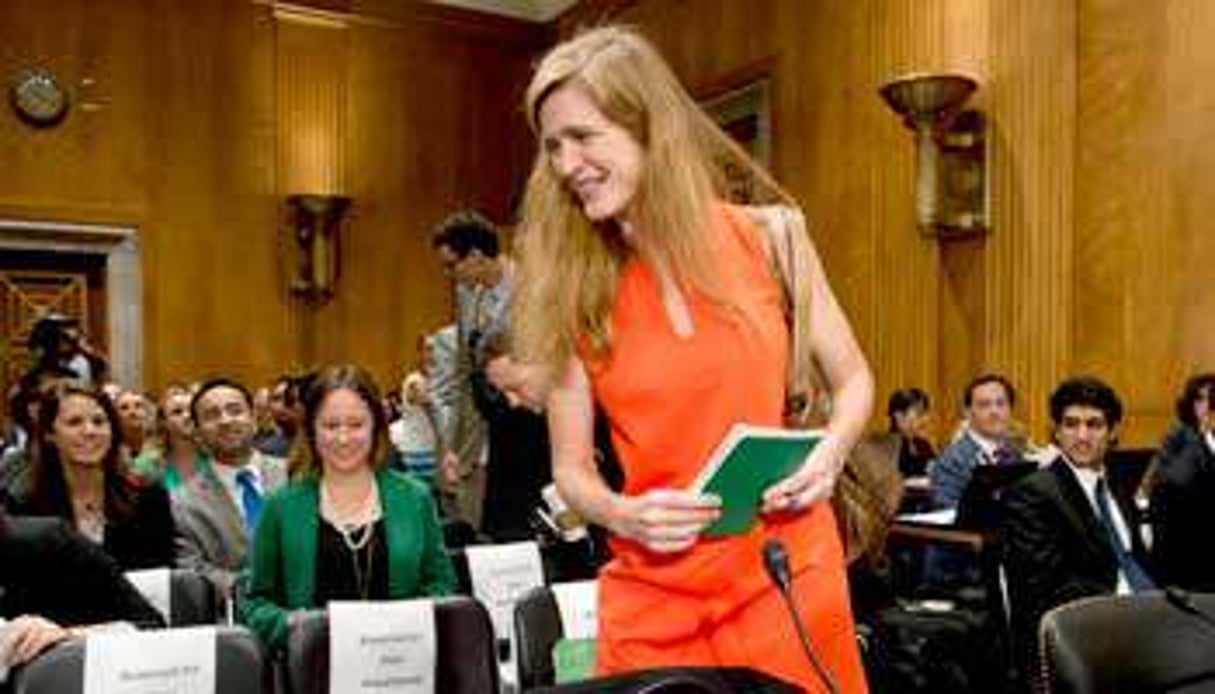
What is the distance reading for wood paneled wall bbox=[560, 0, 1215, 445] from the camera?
18.3ft

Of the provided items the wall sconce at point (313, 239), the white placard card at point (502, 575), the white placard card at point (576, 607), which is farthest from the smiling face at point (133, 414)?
the wall sconce at point (313, 239)

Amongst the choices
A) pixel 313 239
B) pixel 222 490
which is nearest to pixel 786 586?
pixel 222 490

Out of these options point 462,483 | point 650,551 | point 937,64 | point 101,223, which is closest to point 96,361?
point 462,483

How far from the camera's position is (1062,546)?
359 cm

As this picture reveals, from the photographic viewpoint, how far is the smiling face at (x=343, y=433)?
3.18 m

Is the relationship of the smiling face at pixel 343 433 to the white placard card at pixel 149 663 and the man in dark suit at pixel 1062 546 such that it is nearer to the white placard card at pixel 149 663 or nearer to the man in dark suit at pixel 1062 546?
the white placard card at pixel 149 663

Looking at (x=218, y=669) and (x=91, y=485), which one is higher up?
(x=91, y=485)

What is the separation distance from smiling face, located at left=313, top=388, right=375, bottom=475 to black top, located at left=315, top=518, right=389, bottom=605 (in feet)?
0.51

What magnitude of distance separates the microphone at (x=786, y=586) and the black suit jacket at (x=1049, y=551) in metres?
2.64

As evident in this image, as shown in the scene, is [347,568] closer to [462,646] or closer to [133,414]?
[462,646]

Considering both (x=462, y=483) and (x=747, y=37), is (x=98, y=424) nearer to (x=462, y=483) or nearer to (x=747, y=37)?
(x=462, y=483)

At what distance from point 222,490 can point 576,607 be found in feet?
6.18

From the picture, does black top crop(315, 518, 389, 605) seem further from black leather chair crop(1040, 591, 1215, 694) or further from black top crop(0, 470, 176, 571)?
black leather chair crop(1040, 591, 1215, 694)

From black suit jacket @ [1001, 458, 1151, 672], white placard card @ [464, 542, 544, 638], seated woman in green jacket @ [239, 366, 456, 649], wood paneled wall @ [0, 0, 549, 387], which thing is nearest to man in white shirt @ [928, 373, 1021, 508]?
black suit jacket @ [1001, 458, 1151, 672]
